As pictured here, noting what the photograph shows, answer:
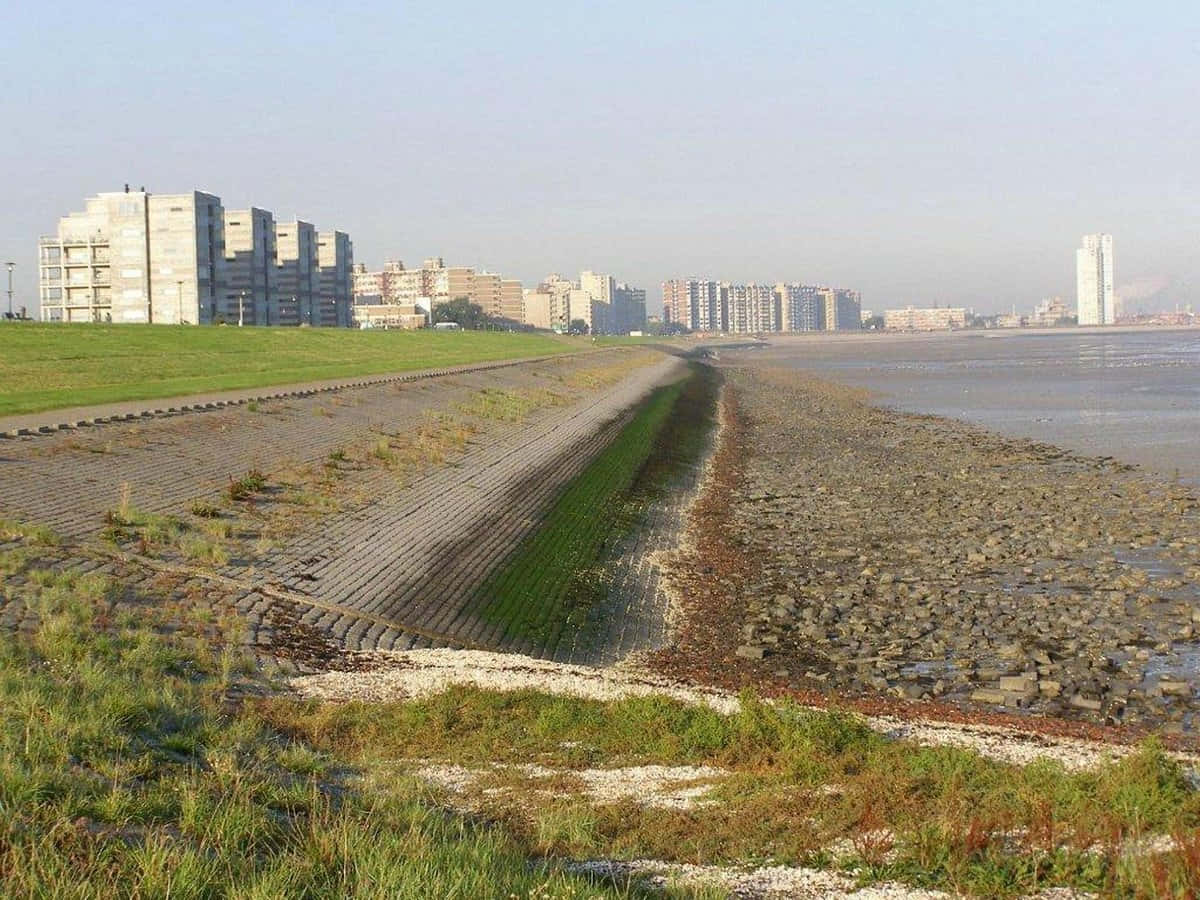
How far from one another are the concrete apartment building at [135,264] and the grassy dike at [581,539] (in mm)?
82843

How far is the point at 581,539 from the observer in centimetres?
2455

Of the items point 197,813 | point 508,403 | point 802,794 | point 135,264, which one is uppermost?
point 135,264

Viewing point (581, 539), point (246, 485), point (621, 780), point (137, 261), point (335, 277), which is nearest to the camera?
point (621, 780)

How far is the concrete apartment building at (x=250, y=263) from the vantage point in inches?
5453

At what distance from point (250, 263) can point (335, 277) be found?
39566 millimetres

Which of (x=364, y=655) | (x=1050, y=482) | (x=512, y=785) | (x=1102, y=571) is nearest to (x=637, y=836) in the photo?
(x=512, y=785)

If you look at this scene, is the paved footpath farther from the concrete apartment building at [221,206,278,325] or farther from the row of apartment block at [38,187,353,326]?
the concrete apartment building at [221,206,278,325]

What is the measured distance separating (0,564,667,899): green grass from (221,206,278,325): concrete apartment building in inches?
5172

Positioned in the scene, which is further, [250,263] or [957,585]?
[250,263]

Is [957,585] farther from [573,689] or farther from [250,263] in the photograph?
[250,263]

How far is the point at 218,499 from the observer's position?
64.8 feet

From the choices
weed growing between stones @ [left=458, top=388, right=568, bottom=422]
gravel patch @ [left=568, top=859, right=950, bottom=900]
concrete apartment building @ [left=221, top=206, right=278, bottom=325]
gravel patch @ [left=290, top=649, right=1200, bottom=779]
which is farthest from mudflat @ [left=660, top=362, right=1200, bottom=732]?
concrete apartment building @ [left=221, top=206, right=278, bottom=325]

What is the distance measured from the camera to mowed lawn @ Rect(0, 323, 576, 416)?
35.5m

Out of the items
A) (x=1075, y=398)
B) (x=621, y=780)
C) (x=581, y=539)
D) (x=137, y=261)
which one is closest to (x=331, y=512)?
(x=581, y=539)
